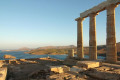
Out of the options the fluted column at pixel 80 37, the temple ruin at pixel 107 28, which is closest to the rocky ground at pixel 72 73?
the temple ruin at pixel 107 28

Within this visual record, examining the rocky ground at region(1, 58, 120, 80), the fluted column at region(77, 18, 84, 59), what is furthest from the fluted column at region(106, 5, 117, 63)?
the fluted column at region(77, 18, 84, 59)

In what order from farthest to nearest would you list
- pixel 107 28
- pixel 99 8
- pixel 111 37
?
pixel 99 8 < pixel 107 28 < pixel 111 37

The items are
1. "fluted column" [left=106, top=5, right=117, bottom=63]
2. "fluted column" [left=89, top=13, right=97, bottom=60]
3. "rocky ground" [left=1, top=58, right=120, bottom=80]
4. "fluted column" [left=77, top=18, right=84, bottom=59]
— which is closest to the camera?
"rocky ground" [left=1, top=58, right=120, bottom=80]

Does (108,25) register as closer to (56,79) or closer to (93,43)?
(93,43)

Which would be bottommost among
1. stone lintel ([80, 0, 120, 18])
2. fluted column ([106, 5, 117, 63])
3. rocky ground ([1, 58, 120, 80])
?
rocky ground ([1, 58, 120, 80])


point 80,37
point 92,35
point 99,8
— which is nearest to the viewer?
point 99,8

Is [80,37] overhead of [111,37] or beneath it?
overhead

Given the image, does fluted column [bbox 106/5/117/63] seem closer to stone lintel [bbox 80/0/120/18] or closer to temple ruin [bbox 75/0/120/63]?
temple ruin [bbox 75/0/120/63]

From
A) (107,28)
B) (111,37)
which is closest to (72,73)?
(111,37)

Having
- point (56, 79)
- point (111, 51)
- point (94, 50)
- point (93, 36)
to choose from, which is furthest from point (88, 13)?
point (56, 79)

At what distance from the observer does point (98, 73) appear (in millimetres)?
7570

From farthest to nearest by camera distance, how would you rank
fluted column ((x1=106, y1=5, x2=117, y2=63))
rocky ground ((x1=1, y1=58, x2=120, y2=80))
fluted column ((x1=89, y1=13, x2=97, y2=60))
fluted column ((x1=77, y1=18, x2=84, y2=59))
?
1. fluted column ((x1=77, y1=18, x2=84, y2=59))
2. fluted column ((x1=89, y1=13, x2=97, y2=60))
3. fluted column ((x1=106, y1=5, x2=117, y2=63))
4. rocky ground ((x1=1, y1=58, x2=120, y2=80))

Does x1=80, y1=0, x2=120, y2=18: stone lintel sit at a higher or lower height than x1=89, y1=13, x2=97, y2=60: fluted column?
higher

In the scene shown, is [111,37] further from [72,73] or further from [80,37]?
[72,73]
